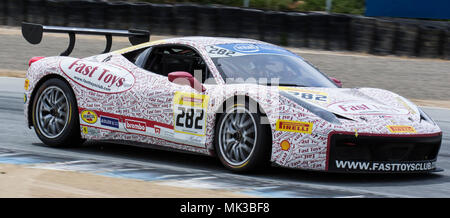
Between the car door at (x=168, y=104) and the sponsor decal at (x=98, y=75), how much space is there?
0.67 ft

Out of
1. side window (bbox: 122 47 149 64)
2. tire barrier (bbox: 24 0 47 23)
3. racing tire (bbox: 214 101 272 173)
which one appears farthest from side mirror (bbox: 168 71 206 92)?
tire barrier (bbox: 24 0 47 23)

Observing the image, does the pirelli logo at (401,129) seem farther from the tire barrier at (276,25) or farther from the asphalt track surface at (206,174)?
the tire barrier at (276,25)

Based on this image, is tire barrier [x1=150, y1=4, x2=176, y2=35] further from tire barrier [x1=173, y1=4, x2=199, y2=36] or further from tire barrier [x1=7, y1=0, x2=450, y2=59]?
tire barrier [x1=173, y1=4, x2=199, y2=36]

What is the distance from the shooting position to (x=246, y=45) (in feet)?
24.8

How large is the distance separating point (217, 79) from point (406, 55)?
38.2 ft

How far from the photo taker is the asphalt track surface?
6.14 meters

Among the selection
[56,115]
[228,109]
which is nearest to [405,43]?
[56,115]

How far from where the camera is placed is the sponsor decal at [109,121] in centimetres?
767

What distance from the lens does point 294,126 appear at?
20.8ft

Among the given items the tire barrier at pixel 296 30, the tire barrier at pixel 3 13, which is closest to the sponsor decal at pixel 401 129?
the tire barrier at pixel 296 30

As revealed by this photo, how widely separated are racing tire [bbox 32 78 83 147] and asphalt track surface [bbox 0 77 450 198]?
0.12 m

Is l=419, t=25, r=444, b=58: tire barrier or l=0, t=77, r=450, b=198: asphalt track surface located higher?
l=419, t=25, r=444, b=58: tire barrier
